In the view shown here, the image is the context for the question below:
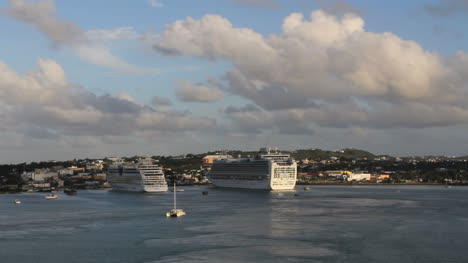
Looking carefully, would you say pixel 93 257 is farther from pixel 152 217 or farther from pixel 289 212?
pixel 289 212

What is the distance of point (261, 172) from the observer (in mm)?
108688

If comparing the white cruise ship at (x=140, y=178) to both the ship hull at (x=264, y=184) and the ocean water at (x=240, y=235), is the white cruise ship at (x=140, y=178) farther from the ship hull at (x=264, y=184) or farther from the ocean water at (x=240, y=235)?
the ocean water at (x=240, y=235)

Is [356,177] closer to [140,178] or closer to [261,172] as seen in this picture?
[261,172]

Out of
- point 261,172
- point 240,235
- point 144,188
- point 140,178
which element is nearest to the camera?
point 240,235

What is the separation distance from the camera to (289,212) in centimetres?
6103

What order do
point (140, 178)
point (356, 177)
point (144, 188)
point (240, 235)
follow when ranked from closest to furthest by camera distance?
point (240, 235)
point (144, 188)
point (140, 178)
point (356, 177)

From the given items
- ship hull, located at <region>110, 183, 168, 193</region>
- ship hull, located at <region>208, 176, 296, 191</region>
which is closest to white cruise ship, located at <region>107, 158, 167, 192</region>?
ship hull, located at <region>110, 183, 168, 193</region>

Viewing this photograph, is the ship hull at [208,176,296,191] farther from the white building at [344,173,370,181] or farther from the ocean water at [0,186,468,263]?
the white building at [344,173,370,181]

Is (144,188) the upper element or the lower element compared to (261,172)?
lower

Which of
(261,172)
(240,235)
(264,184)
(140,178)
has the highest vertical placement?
(261,172)

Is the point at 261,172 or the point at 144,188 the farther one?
the point at 261,172

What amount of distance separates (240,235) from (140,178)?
65.0 metres

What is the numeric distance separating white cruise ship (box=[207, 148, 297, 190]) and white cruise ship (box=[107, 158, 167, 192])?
55.0 ft

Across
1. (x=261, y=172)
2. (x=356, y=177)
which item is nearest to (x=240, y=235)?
(x=261, y=172)
